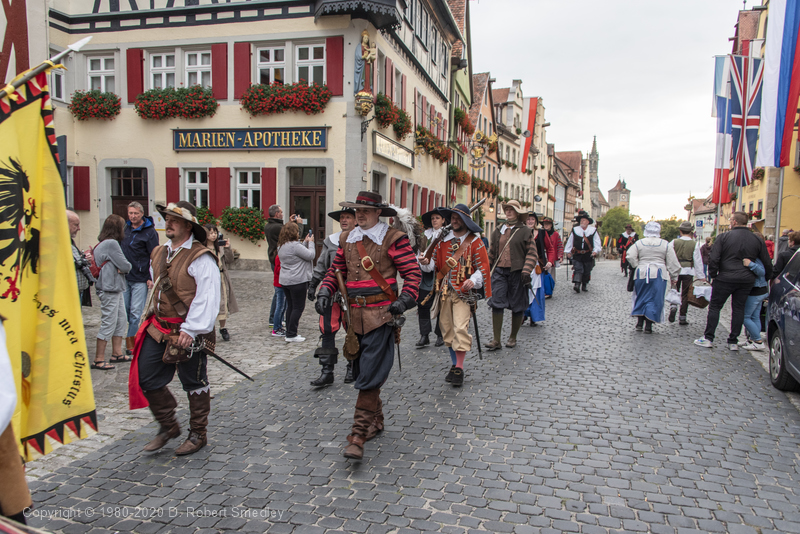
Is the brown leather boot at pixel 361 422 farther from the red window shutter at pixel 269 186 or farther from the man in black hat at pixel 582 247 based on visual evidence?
the red window shutter at pixel 269 186

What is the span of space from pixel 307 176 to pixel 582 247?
8.38 metres

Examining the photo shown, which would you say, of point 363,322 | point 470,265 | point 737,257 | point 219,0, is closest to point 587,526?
point 363,322

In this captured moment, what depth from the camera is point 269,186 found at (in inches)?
670

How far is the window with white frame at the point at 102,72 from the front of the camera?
17797 mm

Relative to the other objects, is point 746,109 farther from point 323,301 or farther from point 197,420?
point 197,420

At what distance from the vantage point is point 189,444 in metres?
3.88

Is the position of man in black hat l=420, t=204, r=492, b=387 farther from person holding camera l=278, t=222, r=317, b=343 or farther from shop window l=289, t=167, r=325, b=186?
shop window l=289, t=167, r=325, b=186

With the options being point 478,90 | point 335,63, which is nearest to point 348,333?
point 335,63

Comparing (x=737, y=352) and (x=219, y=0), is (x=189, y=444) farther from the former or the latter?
(x=219, y=0)

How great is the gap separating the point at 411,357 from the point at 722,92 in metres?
16.6

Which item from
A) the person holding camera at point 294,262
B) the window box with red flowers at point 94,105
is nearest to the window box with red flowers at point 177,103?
the window box with red flowers at point 94,105

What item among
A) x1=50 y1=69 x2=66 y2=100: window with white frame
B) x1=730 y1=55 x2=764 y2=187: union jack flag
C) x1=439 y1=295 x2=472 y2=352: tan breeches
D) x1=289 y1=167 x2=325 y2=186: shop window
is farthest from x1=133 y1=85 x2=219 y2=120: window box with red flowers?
x1=730 y1=55 x2=764 y2=187: union jack flag

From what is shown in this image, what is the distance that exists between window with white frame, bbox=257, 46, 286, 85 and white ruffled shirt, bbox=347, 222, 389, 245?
1401 centimetres

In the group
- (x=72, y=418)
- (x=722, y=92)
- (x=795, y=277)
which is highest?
(x=722, y=92)
